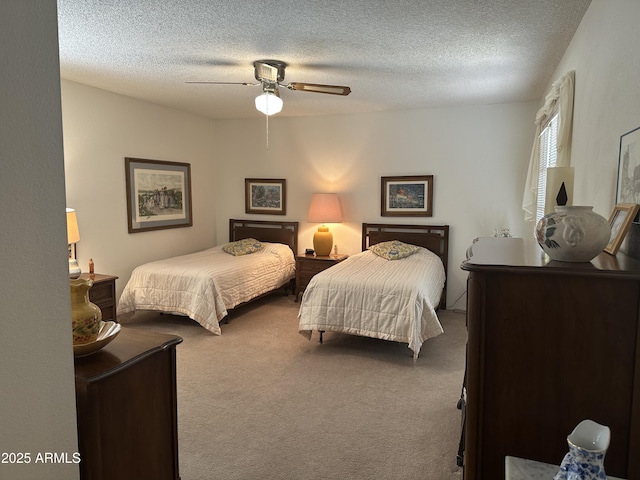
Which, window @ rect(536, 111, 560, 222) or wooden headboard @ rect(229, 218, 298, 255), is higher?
window @ rect(536, 111, 560, 222)

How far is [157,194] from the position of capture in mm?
5348

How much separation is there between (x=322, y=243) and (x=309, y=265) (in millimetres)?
337

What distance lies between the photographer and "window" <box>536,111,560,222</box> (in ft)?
11.3

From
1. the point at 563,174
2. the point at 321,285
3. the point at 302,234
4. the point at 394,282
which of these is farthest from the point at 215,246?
the point at 563,174

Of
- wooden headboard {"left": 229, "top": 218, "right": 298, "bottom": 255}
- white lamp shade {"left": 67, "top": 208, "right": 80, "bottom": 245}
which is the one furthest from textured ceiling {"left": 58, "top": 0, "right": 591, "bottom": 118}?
wooden headboard {"left": 229, "top": 218, "right": 298, "bottom": 255}

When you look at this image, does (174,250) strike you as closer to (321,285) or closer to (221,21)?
(321,285)

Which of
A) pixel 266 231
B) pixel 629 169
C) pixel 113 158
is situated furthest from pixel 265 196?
pixel 629 169

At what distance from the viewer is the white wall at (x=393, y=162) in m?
5.13

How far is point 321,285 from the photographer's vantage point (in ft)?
13.3

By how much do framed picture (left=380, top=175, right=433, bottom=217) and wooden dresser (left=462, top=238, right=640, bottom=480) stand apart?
13.2 feet

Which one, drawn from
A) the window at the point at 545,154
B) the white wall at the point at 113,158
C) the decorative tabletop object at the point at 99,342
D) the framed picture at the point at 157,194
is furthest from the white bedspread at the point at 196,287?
the window at the point at 545,154

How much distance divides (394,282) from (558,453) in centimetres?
251

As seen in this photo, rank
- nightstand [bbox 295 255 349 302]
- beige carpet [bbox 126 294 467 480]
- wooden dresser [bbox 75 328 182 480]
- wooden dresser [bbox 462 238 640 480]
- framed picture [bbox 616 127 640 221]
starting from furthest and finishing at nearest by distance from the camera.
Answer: nightstand [bbox 295 255 349 302] → beige carpet [bbox 126 294 467 480] → framed picture [bbox 616 127 640 221] → wooden dresser [bbox 75 328 182 480] → wooden dresser [bbox 462 238 640 480]

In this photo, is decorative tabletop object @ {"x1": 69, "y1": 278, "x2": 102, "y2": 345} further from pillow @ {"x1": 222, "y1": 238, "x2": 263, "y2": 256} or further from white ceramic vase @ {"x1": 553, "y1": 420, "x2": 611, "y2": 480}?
pillow @ {"x1": 222, "y1": 238, "x2": 263, "y2": 256}
